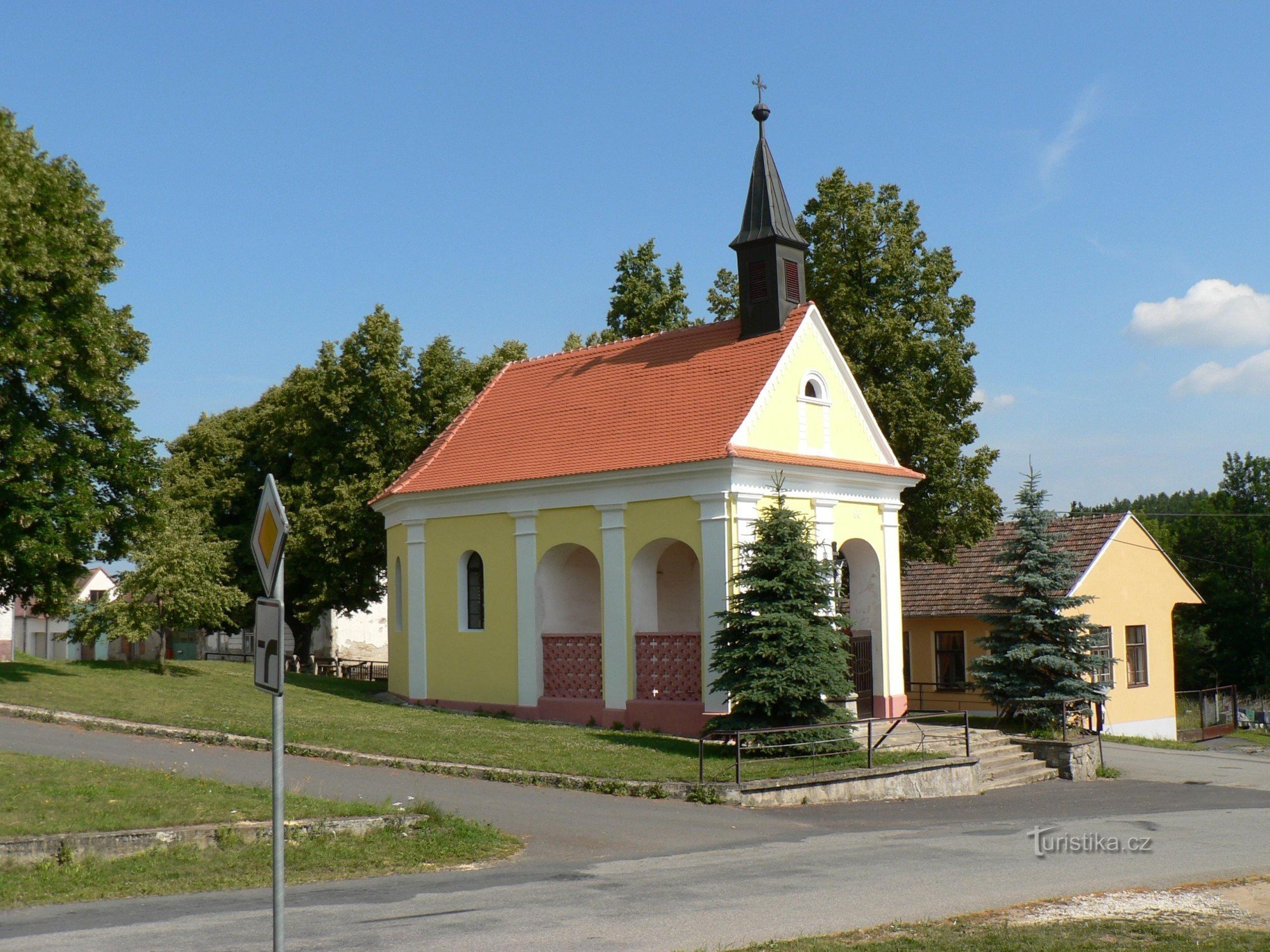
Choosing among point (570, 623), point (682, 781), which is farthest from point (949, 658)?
point (682, 781)

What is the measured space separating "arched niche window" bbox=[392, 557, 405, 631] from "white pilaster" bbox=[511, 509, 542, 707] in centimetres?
481

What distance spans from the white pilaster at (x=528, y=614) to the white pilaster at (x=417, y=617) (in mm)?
3149

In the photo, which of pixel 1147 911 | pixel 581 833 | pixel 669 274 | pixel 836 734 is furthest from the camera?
pixel 669 274

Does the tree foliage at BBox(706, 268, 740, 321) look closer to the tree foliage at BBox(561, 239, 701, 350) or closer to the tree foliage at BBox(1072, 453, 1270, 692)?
the tree foliage at BBox(561, 239, 701, 350)

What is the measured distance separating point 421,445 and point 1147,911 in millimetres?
29708

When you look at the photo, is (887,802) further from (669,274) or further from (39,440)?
(669,274)

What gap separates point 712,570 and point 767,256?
696 centimetres

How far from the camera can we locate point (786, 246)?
24375mm

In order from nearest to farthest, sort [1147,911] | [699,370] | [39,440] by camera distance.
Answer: [1147,911], [39,440], [699,370]

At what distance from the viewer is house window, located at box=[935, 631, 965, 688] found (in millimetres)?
32375

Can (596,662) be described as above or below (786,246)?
below

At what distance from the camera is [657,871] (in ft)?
36.8

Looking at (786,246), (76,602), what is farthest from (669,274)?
(76,602)

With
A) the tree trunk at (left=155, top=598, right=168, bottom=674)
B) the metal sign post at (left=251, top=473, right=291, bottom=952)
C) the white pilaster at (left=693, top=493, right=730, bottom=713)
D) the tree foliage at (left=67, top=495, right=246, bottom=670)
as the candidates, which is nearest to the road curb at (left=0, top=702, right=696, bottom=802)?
the white pilaster at (left=693, top=493, right=730, bottom=713)
